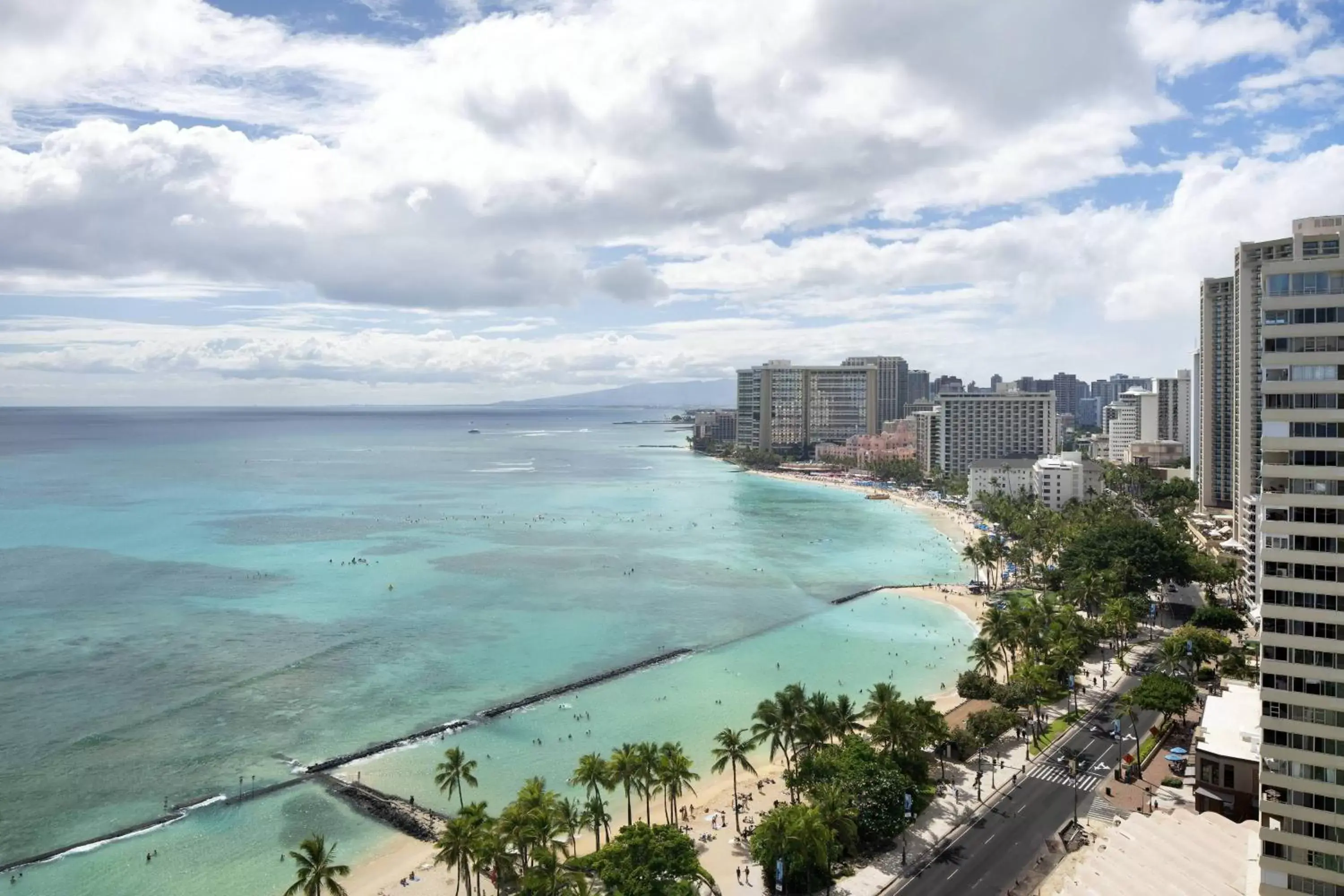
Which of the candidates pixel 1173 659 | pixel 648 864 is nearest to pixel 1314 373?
pixel 648 864

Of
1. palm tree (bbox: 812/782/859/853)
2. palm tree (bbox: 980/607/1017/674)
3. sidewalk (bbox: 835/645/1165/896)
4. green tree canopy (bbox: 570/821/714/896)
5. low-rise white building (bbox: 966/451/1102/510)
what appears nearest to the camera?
green tree canopy (bbox: 570/821/714/896)

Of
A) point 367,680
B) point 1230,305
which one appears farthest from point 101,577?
point 1230,305

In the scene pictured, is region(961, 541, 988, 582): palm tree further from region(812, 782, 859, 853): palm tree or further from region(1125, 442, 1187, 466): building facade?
region(1125, 442, 1187, 466): building facade

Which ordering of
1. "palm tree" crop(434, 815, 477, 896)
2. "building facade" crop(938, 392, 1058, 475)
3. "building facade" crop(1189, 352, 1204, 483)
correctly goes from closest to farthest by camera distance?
"palm tree" crop(434, 815, 477, 896), "building facade" crop(1189, 352, 1204, 483), "building facade" crop(938, 392, 1058, 475)

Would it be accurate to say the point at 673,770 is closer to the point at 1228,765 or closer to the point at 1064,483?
the point at 1228,765

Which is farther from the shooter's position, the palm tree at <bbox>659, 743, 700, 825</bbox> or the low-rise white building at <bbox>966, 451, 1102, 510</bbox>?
the low-rise white building at <bbox>966, 451, 1102, 510</bbox>

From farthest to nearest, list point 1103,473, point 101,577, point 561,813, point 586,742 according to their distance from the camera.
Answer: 1. point 1103,473
2. point 101,577
3. point 586,742
4. point 561,813

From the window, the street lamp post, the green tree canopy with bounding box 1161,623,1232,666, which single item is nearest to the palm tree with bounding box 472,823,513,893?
the street lamp post

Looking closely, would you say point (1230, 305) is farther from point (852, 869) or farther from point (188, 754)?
point (188, 754)
